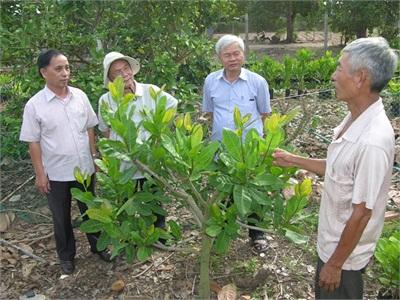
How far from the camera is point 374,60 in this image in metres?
1.72

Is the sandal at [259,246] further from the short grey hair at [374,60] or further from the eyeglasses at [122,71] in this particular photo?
the short grey hair at [374,60]

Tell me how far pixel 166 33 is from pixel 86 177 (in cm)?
211

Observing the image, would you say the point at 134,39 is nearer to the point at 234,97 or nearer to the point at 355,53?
the point at 234,97

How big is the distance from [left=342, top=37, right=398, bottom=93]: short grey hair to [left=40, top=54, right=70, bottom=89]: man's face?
5.97ft

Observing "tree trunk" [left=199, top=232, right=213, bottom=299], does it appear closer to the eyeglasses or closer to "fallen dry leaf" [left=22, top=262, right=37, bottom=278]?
the eyeglasses

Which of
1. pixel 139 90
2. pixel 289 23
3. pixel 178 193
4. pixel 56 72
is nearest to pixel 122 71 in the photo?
pixel 139 90

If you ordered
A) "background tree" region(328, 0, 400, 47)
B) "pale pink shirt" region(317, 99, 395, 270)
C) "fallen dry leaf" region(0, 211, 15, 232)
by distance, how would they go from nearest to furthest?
"pale pink shirt" region(317, 99, 395, 270)
"fallen dry leaf" region(0, 211, 15, 232)
"background tree" region(328, 0, 400, 47)

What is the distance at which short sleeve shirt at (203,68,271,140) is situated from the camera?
312cm

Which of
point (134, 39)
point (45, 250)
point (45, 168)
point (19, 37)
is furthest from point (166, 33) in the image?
point (45, 250)

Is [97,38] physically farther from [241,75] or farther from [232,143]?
[232,143]

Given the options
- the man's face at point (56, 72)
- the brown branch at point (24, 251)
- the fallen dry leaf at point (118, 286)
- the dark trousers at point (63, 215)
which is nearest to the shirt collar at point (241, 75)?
the man's face at point (56, 72)

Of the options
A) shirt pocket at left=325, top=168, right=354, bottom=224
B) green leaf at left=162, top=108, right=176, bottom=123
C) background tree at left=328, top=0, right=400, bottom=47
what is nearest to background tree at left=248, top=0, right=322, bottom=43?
background tree at left=328, top=0, right=400, bottom=47

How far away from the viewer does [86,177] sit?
101 inches

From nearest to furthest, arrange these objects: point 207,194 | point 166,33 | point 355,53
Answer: point 355,53 → point 207,194 → point 166,33
